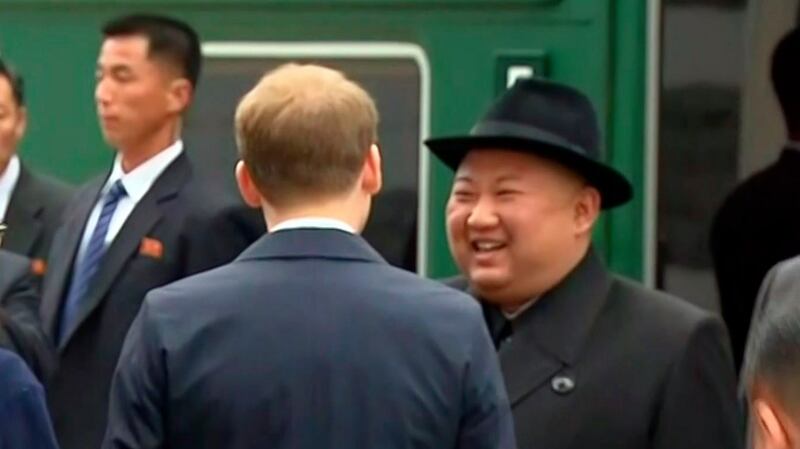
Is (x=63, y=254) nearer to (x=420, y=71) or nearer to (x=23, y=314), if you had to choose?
(x=23, y=314)

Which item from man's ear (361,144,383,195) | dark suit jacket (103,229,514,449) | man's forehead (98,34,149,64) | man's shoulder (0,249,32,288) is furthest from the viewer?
man's forehead (98,34,149,64)

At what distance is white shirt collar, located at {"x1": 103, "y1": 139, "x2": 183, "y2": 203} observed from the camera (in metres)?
5.11

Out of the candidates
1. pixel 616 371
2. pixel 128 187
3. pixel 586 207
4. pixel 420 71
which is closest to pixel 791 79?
pixel 420 71

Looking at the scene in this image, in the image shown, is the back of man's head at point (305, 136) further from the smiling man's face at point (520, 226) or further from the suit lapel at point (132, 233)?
the suit lapel at point (132, 233)

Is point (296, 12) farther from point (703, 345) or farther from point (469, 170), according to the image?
point (703, 345)

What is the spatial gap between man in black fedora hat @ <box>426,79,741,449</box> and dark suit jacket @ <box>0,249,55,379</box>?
93 cm

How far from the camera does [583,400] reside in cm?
374

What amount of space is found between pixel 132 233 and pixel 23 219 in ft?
1.54

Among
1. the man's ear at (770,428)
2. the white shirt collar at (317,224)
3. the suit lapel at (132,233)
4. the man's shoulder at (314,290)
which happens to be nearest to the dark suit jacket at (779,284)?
the man's shoulder at (314,290)

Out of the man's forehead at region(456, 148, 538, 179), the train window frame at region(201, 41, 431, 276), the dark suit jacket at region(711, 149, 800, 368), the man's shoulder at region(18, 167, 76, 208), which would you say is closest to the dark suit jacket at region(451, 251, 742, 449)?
the man's forehead at region(456, 148, 538, 179)

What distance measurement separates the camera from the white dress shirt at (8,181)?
5.31m

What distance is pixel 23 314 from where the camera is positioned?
4.66 meters

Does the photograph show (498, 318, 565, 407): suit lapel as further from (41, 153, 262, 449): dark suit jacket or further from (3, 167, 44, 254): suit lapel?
(3, 167, 44, 254): suit lapel

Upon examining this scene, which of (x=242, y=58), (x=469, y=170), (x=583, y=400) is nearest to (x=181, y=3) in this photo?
(x=242, y=58)
